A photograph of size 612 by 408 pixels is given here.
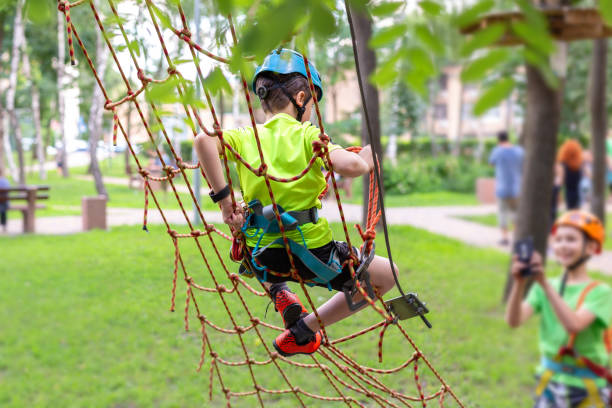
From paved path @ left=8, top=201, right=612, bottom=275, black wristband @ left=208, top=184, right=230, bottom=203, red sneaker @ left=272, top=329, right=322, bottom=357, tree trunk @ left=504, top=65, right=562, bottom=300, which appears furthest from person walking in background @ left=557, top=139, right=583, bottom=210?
black wristband @ left=208, top=184, right=230, bottom=203

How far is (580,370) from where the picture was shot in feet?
9.75

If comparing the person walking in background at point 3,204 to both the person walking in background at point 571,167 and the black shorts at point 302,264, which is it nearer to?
the person walking in background at point 571,167

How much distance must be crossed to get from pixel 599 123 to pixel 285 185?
7.25 m

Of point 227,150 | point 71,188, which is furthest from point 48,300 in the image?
point 71,188

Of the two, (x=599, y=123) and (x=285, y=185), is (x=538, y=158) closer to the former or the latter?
(x=599, y=123)

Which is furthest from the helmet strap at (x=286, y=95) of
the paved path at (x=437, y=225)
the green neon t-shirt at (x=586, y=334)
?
the paved path at (x=437, y=225)

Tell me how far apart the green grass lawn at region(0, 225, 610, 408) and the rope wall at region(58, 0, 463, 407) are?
0.01 metres

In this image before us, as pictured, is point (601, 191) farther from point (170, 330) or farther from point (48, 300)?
point (48, 300)

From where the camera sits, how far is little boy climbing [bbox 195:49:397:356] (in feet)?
5.29

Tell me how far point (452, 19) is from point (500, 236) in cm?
847

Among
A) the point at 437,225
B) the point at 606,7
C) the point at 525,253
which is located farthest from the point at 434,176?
the point at 606,7

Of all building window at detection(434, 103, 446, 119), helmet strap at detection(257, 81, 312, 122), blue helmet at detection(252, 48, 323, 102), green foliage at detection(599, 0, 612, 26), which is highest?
building window at detection(434, 103, 446, 119)

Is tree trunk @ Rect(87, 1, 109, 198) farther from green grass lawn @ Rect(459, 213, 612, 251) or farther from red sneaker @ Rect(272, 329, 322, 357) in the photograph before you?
red sneaker @ Rect(272, 329, 322, 357)

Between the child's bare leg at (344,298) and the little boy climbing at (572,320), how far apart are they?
1.31 m
